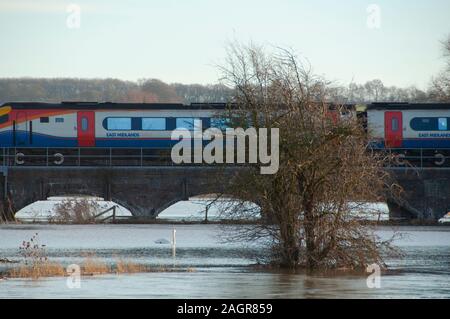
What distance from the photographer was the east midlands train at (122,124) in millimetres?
61281

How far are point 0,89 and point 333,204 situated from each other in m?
95.6

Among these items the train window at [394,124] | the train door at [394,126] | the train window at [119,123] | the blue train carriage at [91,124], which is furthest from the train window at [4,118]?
the train window at [394,124]

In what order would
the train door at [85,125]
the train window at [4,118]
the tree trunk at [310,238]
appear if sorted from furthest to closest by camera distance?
the train window at [4,118], the train door at [85,125], the tree trunk at [310,238]

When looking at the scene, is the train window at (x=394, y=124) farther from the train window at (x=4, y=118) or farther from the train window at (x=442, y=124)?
the train window at (x=4, y=118)

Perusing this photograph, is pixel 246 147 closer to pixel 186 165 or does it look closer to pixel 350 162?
pixel 350 162

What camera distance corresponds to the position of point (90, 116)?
61.5 meters

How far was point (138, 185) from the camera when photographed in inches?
2280

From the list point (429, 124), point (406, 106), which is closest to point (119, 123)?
point (406, 106)

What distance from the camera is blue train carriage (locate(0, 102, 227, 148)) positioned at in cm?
6134

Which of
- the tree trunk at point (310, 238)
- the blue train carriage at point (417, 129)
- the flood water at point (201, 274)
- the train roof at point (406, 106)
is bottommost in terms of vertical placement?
the flood water at point (201, 274)

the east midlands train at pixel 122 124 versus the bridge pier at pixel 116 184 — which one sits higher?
the east midlands train at pixel 122 124

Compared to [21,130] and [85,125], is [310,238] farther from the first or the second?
[21,130]

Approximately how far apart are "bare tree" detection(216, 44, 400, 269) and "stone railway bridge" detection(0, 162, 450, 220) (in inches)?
1119
